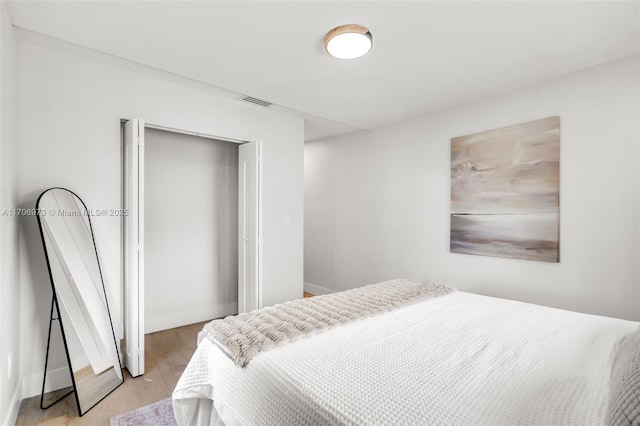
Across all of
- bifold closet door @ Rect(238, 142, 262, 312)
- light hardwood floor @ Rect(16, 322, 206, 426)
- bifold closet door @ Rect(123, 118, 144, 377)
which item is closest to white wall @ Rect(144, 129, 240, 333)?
bifold closet door @ Rect(238, 142, 262, 312)

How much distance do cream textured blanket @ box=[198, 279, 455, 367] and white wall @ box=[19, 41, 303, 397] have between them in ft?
4.84

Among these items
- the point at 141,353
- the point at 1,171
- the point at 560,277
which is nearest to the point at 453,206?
the point at 560,277

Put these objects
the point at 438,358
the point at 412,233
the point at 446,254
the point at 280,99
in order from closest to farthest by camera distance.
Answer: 1. the point at 438,358
2. the point at 280,99
3. the point at 446,254
4. the point at 412,233

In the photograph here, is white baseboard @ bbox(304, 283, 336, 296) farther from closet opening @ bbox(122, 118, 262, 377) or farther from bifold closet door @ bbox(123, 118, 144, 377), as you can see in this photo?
bifold closet door @ bbox(123, 118, 144, 377)

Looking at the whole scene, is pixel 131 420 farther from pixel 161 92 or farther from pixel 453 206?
pixel 453 206

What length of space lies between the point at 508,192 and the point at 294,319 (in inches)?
100

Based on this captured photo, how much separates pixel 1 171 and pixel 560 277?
13.5ft

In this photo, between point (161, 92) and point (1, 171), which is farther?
point (161, 92)


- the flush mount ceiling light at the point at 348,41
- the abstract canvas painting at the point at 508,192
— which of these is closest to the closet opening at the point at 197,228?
the flush mount ceiling light at the point at 348,41

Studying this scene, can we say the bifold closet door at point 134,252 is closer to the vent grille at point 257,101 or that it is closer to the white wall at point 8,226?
the white wall at point 8,226

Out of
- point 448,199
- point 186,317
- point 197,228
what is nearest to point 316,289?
point 186,317

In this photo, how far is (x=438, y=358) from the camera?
1382mm

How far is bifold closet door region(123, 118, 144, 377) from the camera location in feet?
8.52

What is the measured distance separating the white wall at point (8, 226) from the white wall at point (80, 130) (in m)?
0.10
